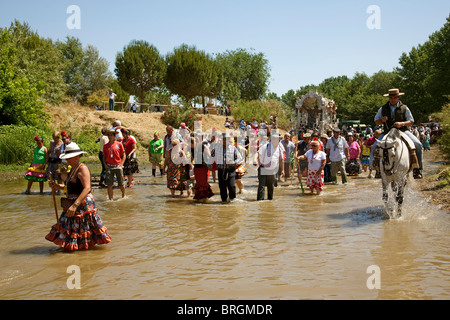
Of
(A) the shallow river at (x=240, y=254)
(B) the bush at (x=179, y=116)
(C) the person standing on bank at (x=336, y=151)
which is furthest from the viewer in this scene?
(B) the bush at (x=179, y=116)

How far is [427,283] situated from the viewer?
525 centimetres

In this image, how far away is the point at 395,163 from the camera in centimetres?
900

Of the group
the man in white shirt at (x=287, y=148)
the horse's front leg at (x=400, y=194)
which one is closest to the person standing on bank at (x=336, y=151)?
the man in white shirt at (x=287, y=148)

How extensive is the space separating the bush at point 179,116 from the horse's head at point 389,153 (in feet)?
98.9

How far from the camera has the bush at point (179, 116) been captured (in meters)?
38.5

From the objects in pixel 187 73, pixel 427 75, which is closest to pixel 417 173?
pixel 187 73

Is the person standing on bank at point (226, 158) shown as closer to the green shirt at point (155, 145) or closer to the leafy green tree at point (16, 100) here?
the green shirt at point (155, 145)

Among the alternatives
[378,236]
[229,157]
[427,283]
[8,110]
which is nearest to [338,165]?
[229,157]

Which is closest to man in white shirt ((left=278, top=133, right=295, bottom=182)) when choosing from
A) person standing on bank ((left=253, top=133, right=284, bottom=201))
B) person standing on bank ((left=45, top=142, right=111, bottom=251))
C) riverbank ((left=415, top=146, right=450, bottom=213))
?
person standing on bank ((left=253, top=133, right=284, bottom=201))

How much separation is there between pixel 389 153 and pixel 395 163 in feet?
0.90

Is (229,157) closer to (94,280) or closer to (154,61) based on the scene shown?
(94,280)

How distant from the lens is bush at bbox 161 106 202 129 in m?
38.5
